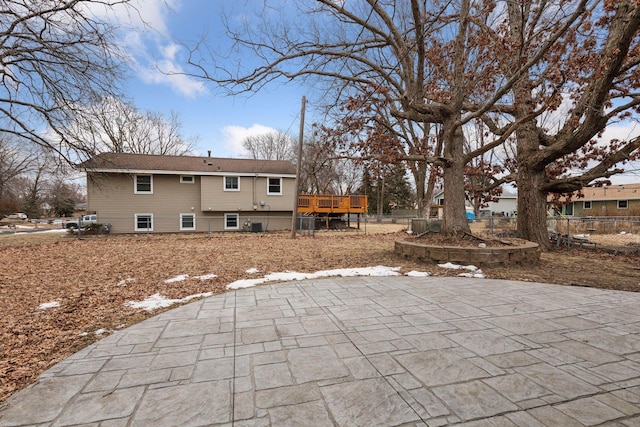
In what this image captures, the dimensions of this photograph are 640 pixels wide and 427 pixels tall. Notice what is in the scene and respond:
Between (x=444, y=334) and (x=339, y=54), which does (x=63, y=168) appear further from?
(x=444, y=334)

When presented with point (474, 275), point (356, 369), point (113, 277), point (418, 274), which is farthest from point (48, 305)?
point (474, 275)

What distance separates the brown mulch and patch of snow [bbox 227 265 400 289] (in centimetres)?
31

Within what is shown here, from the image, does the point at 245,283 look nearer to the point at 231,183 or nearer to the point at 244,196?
the point at 244,196

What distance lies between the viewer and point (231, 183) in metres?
17.9

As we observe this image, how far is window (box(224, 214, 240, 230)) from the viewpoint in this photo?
59.7 feet

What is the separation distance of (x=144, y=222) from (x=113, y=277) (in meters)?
12.3

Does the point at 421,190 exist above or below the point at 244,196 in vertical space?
above

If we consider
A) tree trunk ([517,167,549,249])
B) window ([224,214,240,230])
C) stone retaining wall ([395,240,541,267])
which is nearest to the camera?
stone retaining wall ([395,240,541,267])

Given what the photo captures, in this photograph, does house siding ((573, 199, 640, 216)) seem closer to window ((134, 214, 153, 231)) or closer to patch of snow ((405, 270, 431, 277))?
patch of snow ((405, 270, 431, 277))

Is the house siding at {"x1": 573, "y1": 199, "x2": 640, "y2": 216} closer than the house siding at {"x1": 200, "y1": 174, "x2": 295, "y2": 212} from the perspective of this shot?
No

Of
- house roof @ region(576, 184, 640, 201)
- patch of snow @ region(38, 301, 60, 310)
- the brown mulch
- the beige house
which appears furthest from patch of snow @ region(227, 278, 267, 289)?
house roof @ region(576, 184, 640, 201)

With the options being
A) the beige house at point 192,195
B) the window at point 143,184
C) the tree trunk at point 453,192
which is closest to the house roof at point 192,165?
the beige house at point 192,195

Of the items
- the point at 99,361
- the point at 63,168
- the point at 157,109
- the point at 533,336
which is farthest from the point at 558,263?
the point at 157,109

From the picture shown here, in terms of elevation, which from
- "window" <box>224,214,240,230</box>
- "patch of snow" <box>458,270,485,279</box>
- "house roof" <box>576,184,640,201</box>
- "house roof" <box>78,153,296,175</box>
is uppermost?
"house roof" <box>78,153,296,175</box>
